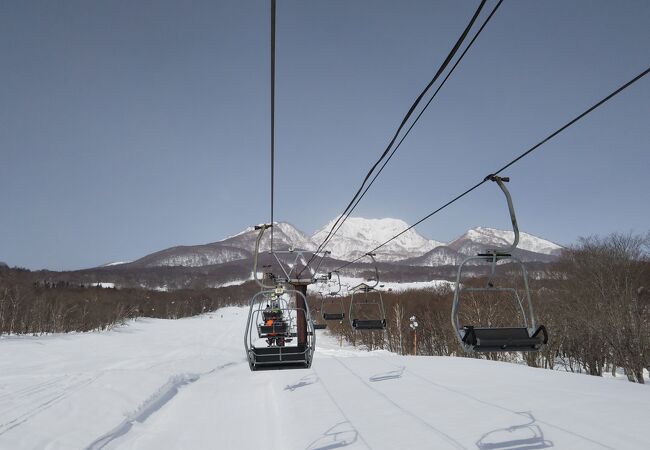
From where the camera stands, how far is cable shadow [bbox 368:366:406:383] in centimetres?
2789

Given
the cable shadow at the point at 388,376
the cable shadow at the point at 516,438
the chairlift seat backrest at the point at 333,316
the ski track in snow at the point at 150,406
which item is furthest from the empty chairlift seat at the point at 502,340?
the cable shadow at the point at 388,376

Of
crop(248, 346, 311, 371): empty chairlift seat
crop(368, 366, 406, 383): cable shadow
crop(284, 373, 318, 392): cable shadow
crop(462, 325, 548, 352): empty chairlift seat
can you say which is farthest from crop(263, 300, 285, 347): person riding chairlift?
crop(462, 325, 548, 352): empty chairlift seat

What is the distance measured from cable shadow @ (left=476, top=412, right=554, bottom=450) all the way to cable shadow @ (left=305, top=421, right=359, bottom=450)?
5.02m

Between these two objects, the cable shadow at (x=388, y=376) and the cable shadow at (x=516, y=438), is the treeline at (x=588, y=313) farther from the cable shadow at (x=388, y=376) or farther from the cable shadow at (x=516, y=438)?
the cable shadow at (x=516, y=438)

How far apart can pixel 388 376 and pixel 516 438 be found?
45.5 ft

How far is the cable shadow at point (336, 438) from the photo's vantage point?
16719mm

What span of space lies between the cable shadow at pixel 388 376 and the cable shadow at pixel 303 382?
418 centimetres

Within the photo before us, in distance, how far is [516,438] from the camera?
1516 cm

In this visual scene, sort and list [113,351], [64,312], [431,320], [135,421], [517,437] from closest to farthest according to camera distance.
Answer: [517,437] < [135,421] < [113,351] < [431,320] < [64,312]

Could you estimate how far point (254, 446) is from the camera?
17859 millimetres

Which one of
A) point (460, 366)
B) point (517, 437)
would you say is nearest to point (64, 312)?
point (460, 366)

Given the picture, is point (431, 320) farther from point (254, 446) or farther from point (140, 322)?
point (140, 322)

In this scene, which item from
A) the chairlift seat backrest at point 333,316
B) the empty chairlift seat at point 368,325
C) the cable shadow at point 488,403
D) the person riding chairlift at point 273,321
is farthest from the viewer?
the chairlift seat backrest at point 333,316

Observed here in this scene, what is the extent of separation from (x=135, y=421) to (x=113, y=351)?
155ft
